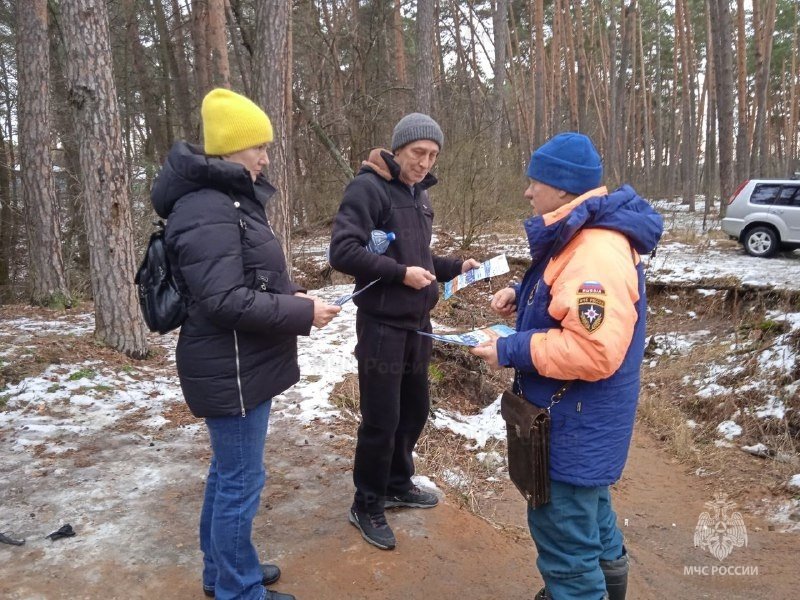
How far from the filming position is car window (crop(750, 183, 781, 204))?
1106cm

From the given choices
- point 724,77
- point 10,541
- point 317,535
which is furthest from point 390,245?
point 724,77

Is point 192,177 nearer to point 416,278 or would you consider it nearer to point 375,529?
point 416,278

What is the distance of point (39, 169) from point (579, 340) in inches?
371

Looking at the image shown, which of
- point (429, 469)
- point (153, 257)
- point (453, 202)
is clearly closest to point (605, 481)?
point (153, 257)

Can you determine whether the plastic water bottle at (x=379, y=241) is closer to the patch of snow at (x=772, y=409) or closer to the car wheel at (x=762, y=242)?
the patch of snow at (x=772, y=409)

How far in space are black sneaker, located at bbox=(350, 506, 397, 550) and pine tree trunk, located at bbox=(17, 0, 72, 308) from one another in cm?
745

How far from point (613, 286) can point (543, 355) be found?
32 centimetres

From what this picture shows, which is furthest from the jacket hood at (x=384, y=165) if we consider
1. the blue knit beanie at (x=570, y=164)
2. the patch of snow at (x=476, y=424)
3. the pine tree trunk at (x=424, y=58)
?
the pine tree trunk at (x=424, y=58)

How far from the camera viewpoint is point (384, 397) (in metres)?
2.86

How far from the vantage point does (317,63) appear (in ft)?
49.2

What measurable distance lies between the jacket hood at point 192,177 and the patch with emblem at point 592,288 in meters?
1.24

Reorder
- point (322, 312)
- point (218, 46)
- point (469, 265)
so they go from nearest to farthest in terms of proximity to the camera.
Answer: point (322, 312) < point (469, 265) < point (218, 46)

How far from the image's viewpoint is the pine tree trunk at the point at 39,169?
8430 millimetres

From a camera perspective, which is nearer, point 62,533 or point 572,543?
point 572,543
